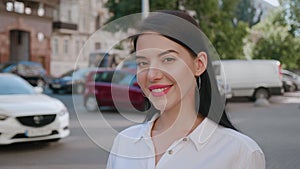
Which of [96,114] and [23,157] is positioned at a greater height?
[96,114]

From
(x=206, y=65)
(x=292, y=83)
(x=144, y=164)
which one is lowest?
(x=292, y=83)

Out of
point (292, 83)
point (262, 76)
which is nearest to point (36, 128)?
point (262, 76)

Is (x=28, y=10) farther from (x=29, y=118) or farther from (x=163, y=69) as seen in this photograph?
(x=163, y=69)

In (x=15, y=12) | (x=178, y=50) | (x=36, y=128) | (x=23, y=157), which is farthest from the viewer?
(x=15, y=12)

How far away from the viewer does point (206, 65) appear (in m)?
1.41

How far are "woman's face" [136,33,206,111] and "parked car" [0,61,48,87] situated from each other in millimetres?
26942

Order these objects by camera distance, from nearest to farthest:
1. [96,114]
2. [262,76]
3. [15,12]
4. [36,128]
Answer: [96,114], [36,128], [262,76], [15,12]

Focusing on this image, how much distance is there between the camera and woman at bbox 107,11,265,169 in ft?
4.33

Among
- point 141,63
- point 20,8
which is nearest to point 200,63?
point 141,63

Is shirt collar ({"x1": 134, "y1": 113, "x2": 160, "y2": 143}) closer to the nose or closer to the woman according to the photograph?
the woman

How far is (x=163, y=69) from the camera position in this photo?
1322mm

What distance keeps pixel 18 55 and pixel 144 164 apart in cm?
3948

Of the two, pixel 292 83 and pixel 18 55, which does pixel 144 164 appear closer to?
pixel 292 83

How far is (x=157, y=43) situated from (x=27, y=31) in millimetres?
39167
